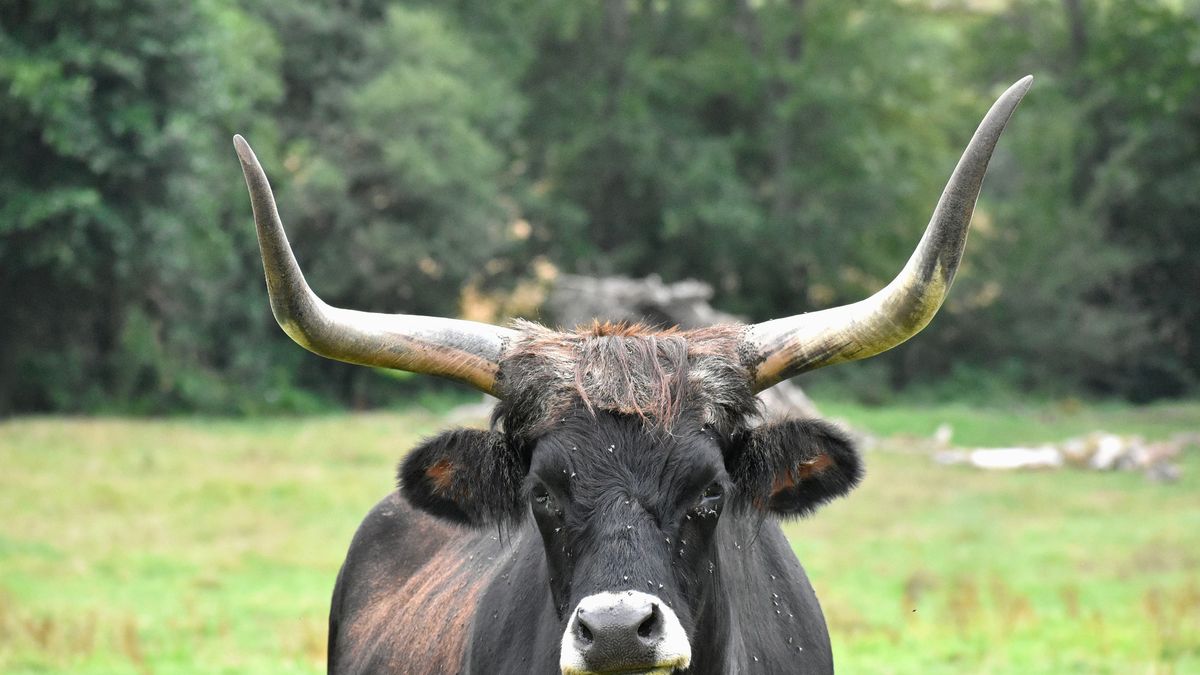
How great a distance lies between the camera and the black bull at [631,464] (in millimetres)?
4211

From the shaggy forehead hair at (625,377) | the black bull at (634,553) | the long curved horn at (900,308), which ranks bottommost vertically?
the black bull at (634,553)

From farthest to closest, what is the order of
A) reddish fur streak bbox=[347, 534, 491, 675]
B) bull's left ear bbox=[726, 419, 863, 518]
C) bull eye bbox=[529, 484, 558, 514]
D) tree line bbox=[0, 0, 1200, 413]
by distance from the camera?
tree line bbox=[0, 0, 1200, 413] → reddish fur streak bbox=[347, 534, 491, 675] → bull's left ear bbox=[726, 419, 863, 518] → bull eye bbox=[529, 484, 558, 514]

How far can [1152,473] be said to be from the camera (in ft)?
74.4

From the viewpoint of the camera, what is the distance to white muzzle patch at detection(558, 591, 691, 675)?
154 inches

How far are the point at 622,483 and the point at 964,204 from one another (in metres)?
1.26

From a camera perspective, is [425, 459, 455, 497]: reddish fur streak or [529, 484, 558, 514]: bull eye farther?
[425, 459, 455, 497]: reddish fur streak

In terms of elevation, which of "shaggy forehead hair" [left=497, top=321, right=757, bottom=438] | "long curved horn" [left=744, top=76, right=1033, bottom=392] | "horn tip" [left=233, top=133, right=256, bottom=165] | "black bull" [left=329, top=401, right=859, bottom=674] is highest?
"horn tip" [left=233, top=133, right=256, bottom=165]

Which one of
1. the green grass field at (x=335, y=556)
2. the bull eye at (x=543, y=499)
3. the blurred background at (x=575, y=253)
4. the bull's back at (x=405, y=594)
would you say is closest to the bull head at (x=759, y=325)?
the bull eye at (x=543, y=499)

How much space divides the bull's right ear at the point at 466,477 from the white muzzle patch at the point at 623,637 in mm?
884

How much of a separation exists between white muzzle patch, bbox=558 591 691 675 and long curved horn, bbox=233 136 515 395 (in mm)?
1125

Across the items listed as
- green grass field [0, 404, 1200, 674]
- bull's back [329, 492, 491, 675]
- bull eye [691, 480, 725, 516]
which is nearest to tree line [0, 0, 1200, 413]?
green grass field [0, 404, 1200, 674]

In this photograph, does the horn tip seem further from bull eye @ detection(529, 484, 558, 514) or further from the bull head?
bull eye @ detection(529, 484, 558, 514)

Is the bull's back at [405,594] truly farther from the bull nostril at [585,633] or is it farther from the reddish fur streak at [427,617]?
the bull nostril at [585,633]

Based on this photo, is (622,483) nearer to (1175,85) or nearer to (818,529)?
(818,529)
